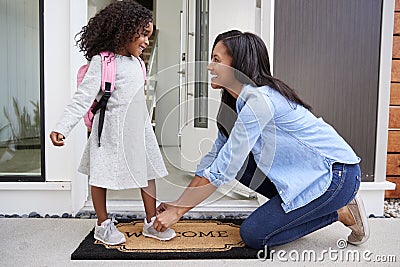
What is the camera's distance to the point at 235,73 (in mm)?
1688

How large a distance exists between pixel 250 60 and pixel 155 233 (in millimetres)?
807

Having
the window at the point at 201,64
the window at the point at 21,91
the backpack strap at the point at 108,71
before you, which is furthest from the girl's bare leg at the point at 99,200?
the window at the point at 201,64

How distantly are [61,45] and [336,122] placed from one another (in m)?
1.50

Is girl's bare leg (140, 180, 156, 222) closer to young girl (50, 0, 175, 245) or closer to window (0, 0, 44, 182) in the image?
young girl (50, 0, 175, 245)

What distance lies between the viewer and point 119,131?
1.73m

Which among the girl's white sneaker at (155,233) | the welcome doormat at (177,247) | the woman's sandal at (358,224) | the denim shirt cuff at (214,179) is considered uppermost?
the denim shirt cuff at (214,179)

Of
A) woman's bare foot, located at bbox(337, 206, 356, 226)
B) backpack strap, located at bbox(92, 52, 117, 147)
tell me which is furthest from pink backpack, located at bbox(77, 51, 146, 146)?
woman's bare foot, located at bbox(337, 206, 356, 226)

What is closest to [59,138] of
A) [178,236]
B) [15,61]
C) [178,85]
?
[178,236]

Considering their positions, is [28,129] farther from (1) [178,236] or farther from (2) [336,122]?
(2) [336,122]

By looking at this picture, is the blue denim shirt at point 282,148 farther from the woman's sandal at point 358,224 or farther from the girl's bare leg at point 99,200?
the girl's bare leg at point 99,200

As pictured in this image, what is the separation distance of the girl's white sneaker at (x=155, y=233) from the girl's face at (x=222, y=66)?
65 centimetres

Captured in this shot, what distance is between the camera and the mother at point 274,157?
1.61 metres

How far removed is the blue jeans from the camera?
5.44 feet

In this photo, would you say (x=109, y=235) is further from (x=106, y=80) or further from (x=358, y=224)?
(x=358, y=224)
